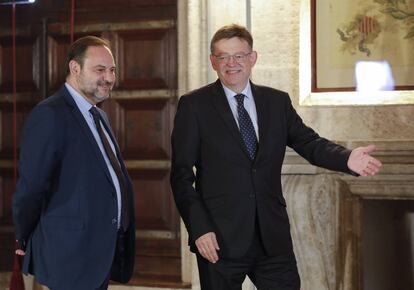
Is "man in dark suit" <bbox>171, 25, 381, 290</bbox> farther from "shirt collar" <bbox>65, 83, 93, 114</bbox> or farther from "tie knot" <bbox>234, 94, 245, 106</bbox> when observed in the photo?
"shirt collar" <bbox>65, 83, 93, 114</bbox>

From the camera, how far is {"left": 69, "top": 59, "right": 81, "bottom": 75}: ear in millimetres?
3172

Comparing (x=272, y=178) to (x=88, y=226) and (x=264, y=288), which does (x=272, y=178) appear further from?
(x=88, y=226)

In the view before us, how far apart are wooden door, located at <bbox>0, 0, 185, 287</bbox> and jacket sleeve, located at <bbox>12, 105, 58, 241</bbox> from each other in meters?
2.22

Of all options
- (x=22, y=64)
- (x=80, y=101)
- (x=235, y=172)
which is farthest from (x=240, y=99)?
(x=22, y=64)

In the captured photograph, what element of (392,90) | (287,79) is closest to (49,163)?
(287,79)

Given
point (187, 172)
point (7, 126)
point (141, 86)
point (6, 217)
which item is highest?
point (141, 86)

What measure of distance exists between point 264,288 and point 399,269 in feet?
6.40

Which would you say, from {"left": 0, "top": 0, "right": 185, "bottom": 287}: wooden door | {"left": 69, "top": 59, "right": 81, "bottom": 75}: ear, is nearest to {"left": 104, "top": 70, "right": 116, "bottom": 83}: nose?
{"left": 69, "top": 59, "right": 81, "bottom": 75}: ear

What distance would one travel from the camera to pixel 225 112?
3.25 metres

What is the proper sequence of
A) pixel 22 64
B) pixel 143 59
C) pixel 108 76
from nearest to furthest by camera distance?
pixel 108 76, pixel 143 59, pixel 22 64

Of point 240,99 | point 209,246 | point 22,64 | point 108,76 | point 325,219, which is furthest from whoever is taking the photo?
point 22,64

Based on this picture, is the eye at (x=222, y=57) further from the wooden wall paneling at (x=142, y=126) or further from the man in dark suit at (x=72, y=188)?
the wooden wall paneling at (x=142, y=126)

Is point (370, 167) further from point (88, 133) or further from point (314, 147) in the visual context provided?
point (88, 133)

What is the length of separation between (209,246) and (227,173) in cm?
33
